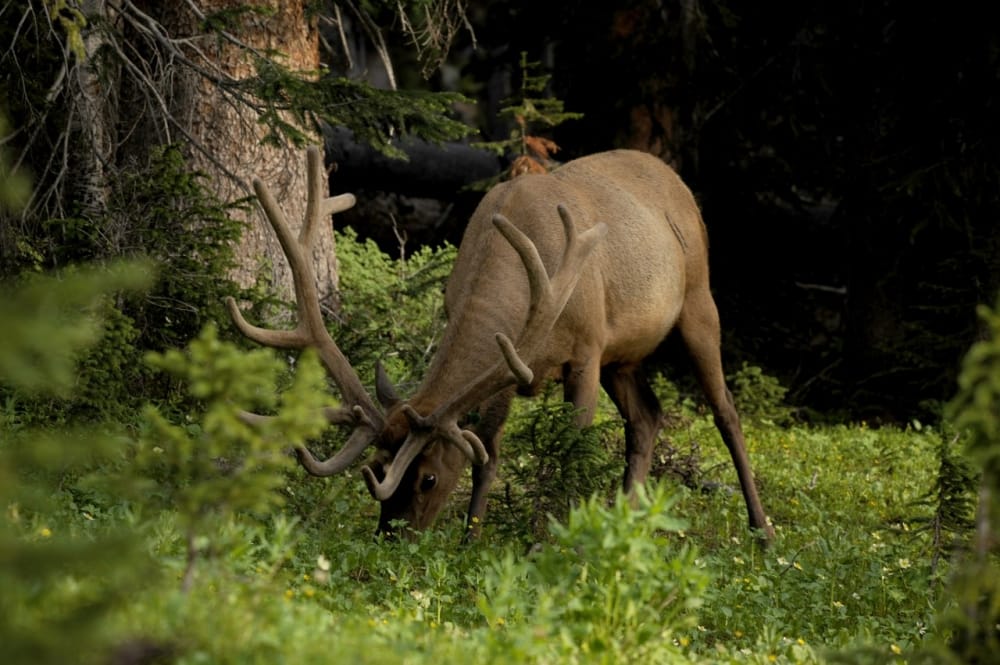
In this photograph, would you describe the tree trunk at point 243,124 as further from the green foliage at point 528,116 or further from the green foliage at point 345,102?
the green foliage at point 528,116

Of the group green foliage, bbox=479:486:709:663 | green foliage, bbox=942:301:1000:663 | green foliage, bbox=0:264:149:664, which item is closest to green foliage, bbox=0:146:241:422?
green foliage, bbox=479:486:709:663

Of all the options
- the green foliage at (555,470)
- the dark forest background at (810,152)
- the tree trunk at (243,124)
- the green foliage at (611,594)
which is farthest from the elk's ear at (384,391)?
the dark forest background at (810,152)

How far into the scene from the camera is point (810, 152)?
1423cm

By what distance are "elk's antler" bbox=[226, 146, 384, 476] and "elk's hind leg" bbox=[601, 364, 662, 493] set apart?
2406 millimetres

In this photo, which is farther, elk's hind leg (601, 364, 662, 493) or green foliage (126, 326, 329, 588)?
elk's hind leg (601, 364, 662, 493)

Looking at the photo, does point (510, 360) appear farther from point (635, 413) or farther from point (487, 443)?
point (635, 413)

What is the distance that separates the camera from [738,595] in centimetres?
612

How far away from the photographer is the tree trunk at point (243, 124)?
9.42m

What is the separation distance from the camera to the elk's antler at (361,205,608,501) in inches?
265

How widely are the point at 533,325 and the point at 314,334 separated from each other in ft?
3.65

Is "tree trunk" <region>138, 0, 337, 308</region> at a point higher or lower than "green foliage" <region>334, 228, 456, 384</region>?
higher

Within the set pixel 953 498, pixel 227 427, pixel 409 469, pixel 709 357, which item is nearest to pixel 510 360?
pixel 409 469

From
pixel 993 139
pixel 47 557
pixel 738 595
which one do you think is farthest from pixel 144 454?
pixel 993 139

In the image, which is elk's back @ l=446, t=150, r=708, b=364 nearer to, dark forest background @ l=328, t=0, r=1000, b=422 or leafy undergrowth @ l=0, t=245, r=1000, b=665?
leafy undergrowth @ l=0, t=245, r=1000, b=665
